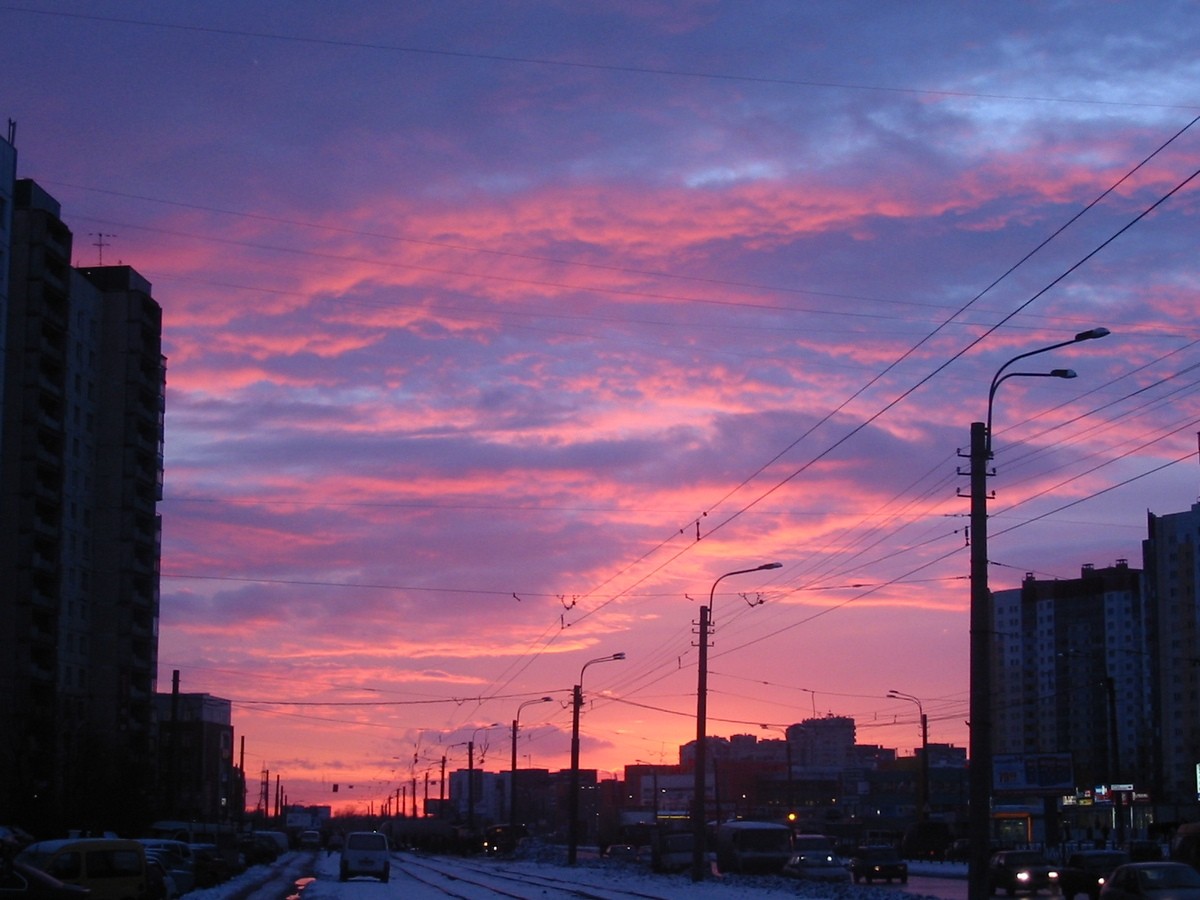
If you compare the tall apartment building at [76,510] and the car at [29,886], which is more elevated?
the tall apartment building at [76,510]

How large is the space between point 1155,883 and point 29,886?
20.8 m

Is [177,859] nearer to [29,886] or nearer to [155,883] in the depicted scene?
[155,883]

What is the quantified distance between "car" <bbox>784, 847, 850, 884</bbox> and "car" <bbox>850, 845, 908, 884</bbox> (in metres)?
1.89

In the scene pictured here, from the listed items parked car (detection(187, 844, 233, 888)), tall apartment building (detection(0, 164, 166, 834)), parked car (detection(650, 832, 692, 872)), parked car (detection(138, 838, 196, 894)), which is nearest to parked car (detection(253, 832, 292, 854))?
tall apartment building (detection(0, 164, 166, 834))

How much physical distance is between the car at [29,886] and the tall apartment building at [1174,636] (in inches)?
5863

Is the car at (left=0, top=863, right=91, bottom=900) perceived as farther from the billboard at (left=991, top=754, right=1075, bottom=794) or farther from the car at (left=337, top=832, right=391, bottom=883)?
the billboard at (left=991, top=754, right=1075, bottom=794)

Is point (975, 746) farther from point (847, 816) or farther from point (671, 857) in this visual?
point (847, 816)

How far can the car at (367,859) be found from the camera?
2287 inches

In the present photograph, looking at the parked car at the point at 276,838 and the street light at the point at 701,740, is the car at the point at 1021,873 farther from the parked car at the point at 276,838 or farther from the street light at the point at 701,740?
the parked car at the point at 276,838

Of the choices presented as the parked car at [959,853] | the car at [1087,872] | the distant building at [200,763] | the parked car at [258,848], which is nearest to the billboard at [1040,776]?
the parked car at [959,853]

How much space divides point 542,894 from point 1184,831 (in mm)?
18541

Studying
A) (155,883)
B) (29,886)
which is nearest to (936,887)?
(155,883)

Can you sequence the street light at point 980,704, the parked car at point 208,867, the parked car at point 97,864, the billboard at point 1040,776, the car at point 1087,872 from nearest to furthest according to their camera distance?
the street light at point 980,704 < the parked car at point 97,864 < the car at point 1087,872 < the parked car at point 208,867 < the billboard at point 1040,776

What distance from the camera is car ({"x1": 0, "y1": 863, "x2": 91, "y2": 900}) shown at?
2328 centimetres
